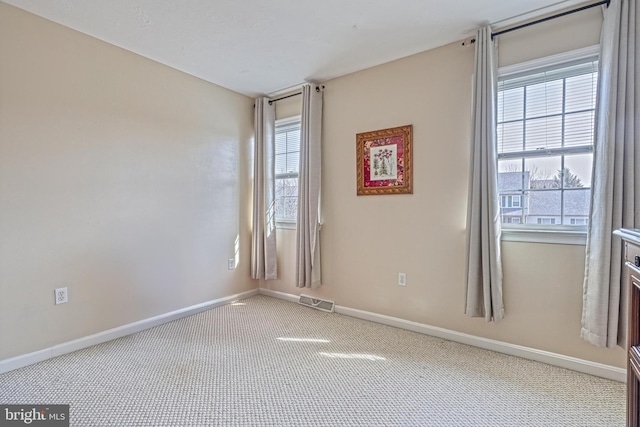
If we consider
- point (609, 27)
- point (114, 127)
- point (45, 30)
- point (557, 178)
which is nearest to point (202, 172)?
point (114, 127)

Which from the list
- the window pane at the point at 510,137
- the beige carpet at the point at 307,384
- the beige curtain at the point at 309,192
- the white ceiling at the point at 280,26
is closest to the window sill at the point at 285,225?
the beige curtain at the point at 309,192

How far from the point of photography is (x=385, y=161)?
286cm

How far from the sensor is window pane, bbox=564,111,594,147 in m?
2.03

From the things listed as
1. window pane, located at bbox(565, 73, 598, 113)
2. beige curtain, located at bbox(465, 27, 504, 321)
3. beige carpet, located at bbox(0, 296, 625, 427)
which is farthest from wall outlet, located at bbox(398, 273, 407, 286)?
window pane, located at bbox(565, 73, 598, 113)

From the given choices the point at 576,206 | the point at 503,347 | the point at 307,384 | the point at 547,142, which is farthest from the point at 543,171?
the point at 307,384

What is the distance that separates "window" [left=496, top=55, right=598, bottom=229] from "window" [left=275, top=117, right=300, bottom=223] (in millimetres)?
2069

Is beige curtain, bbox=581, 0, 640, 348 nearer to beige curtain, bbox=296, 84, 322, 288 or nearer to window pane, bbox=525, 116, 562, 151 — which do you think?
window pane, bbox=525, 116, 562, 151

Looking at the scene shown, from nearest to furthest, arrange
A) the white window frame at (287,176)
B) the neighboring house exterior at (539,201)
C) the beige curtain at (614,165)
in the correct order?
the beige curtain at (614,165) → the neighboring house exterior at (539,201) → the white window frame at (287,176)

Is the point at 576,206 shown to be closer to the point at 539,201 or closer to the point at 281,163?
the point at 539,201

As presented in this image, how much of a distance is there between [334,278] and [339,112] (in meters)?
1.69

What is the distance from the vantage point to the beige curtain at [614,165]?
1789 millimetres

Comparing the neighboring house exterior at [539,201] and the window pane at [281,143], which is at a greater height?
the window pane at [281,143]

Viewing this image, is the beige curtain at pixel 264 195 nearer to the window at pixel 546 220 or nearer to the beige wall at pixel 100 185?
the beige wall at pixel 100 185

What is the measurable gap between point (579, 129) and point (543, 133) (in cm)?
19
